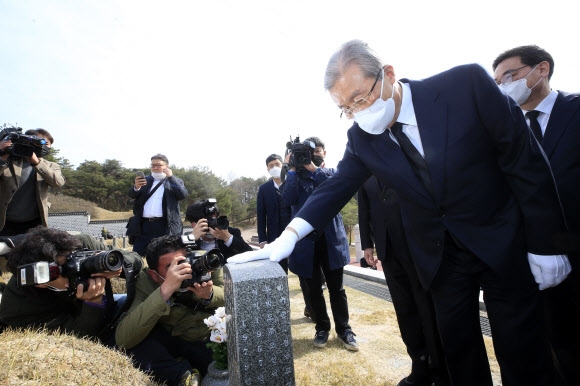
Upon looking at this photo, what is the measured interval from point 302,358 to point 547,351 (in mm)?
2155

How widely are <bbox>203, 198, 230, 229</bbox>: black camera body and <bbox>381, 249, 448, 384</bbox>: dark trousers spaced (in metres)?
1.87

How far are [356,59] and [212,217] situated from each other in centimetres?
266

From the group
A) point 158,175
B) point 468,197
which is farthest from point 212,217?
point 468,197

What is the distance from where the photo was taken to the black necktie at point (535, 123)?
86.2 inches

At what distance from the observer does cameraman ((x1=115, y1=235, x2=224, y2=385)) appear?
7.94ft

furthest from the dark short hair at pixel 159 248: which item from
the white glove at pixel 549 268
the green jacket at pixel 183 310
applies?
the white glove at pixel 549 268

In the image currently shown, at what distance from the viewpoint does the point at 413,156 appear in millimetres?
1708

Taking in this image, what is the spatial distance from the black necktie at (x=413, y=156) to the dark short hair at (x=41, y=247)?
2399 mm

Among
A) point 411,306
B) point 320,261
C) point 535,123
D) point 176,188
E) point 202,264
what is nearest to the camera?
point 535,123

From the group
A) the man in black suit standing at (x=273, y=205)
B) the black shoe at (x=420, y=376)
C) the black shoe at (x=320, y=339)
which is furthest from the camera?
the man in black suit standing at (x=273, y=205)

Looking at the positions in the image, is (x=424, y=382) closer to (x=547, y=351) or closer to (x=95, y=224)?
(x=547, y=351)

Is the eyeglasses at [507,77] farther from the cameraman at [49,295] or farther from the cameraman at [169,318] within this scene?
the cameraman at [49,295]

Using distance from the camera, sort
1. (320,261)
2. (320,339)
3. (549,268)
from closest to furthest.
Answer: (549,268), (320,339), (320,261)

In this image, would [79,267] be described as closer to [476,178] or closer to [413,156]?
[413,156]
